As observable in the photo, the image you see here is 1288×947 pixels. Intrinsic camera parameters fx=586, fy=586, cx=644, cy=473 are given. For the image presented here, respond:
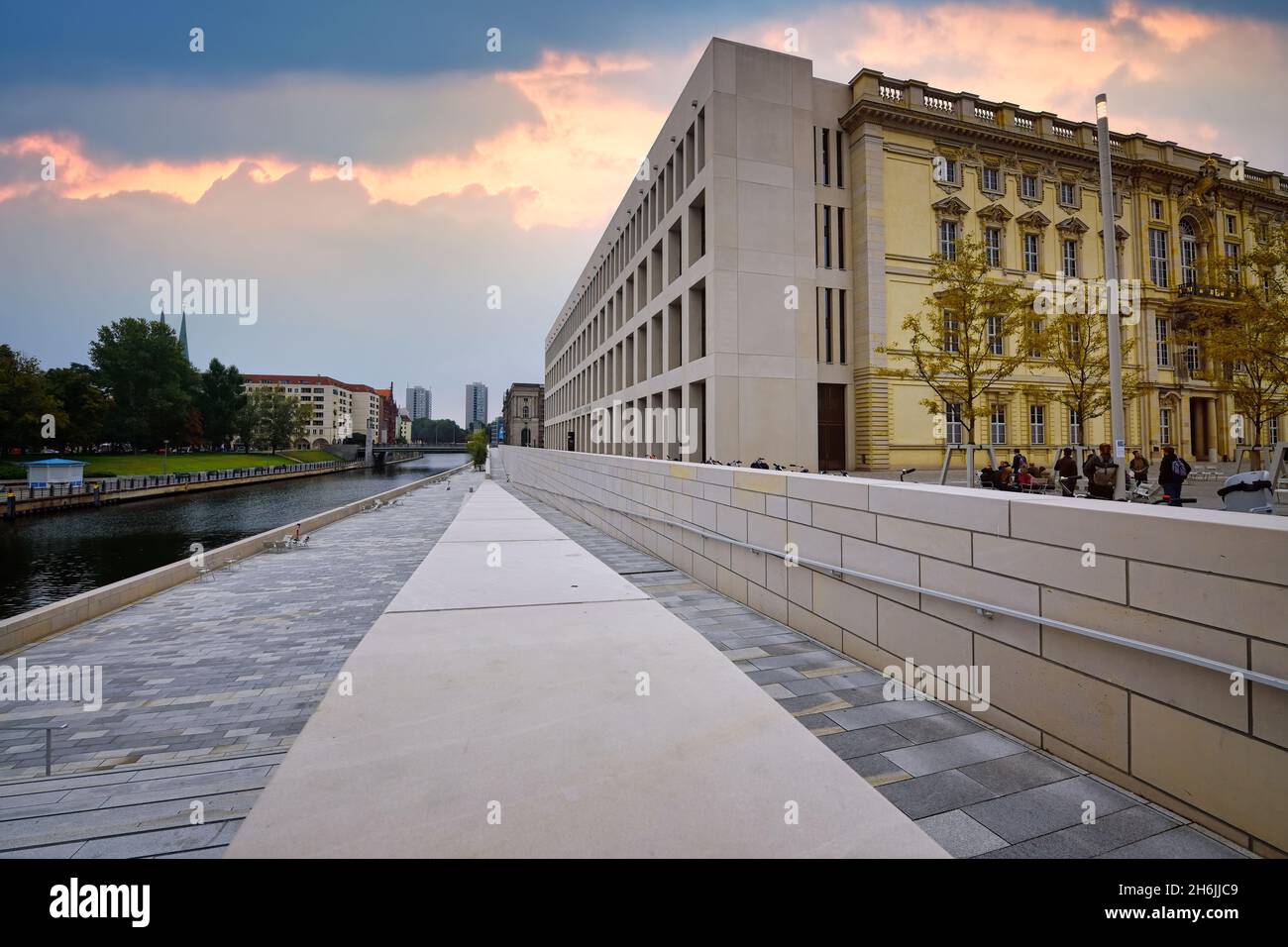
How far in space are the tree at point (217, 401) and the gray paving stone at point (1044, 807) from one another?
388 ft

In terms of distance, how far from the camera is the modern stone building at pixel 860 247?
1027 inches

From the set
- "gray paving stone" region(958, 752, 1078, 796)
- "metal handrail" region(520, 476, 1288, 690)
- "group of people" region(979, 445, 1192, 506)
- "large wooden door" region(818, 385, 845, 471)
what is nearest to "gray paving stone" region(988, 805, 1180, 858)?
"gray paving stone" region(958, 752, 1078, 796)

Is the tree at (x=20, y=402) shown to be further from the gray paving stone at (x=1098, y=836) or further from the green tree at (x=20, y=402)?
the gray paving stone at (x=1098, y=836)

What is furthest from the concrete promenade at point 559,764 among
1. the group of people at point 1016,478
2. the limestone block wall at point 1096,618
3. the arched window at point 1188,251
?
the arched window at point 1188,251

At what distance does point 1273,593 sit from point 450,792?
389cm

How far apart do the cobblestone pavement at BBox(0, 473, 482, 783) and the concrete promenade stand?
849 millimetres

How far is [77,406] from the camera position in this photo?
6562cm

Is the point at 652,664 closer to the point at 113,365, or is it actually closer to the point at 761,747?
the point at 761,747

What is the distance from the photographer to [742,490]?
767 cm

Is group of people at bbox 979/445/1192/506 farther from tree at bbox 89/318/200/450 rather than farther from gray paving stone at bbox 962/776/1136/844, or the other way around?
tree at bbox 89/318/200/450

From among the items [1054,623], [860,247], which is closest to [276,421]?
[860,247]

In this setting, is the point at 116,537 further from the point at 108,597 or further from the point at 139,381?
the point at 139,381
